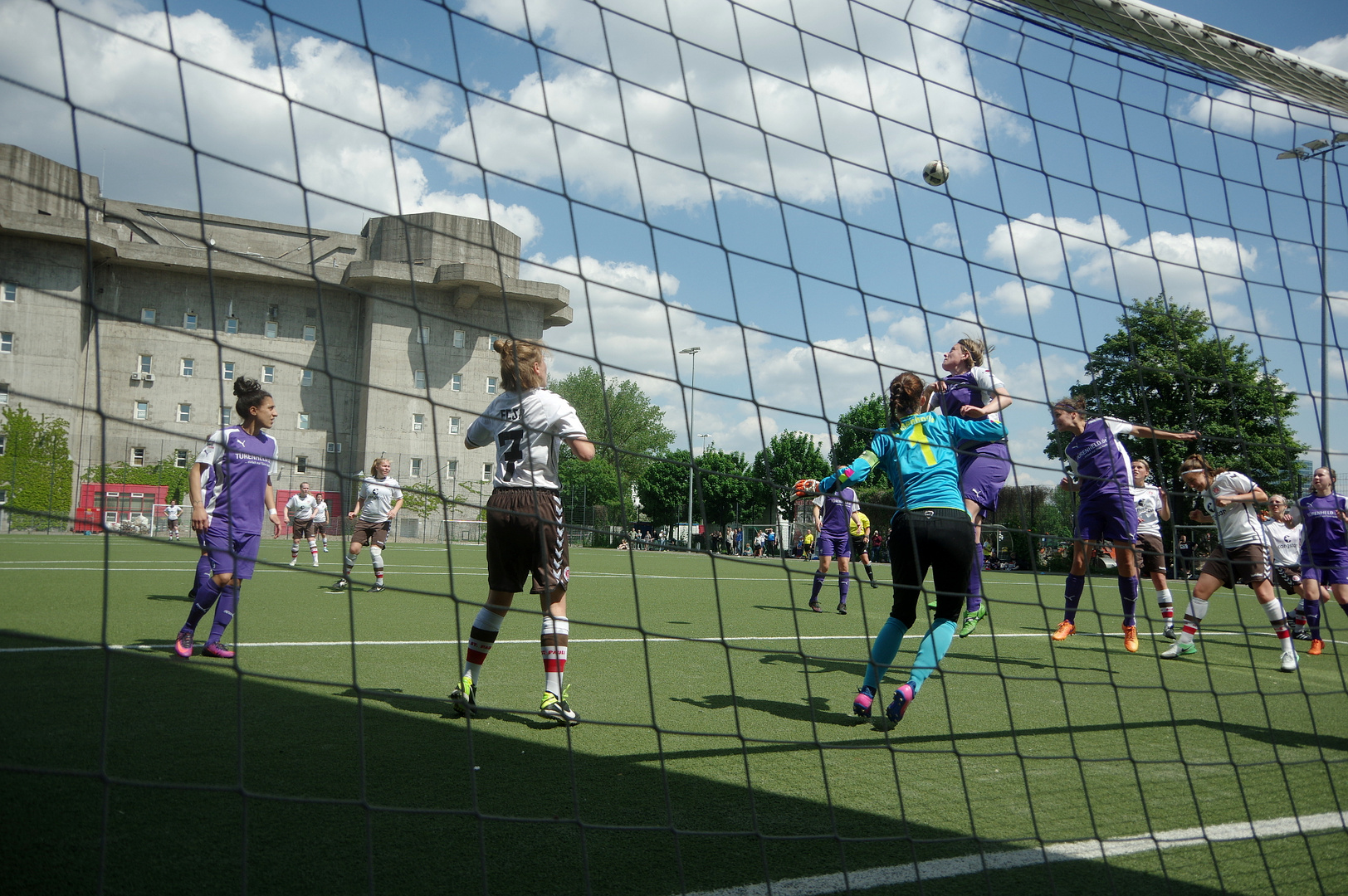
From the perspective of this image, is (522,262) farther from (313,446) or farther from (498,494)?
(313,446)

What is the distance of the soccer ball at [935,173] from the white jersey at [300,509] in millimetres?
13055

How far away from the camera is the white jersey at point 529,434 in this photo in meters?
3.71

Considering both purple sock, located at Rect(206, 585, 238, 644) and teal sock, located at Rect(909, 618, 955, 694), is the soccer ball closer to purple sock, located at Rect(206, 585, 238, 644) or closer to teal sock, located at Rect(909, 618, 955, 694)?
teal sock, located at Rect(909, 618, 955, 694)

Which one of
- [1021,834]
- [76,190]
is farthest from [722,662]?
[76,190]

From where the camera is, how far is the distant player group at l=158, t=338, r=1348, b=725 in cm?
367

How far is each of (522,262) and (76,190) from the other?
132 centimetres

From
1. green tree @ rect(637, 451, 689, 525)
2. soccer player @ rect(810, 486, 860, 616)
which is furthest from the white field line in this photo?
green tree @ rect(637, 451, 689, 525)

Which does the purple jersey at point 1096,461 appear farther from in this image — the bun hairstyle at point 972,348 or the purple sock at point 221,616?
the purple sock at point 221,616

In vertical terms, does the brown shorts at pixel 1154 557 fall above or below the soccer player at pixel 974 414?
below

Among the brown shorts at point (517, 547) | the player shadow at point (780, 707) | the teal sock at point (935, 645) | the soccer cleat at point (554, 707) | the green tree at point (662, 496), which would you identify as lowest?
the player shadow at point (780, 707)

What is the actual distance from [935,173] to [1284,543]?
6212 millimetres

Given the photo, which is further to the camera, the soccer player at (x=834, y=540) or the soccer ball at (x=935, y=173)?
the soccer player at (x=834, y=540)

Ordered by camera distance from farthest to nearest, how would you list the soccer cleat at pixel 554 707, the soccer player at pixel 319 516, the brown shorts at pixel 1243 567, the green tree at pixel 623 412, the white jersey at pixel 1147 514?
the green tree at pixel 623 412, the soccer player at pixel 319 516, the white jersey at pixel 1147 514, the brown shorts at pixel 1243 567, the soccer cleat at pixel 554 707

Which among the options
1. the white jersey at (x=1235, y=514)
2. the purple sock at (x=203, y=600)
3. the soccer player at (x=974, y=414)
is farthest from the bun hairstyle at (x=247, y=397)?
the white jersey at (x=1235, y=514)
